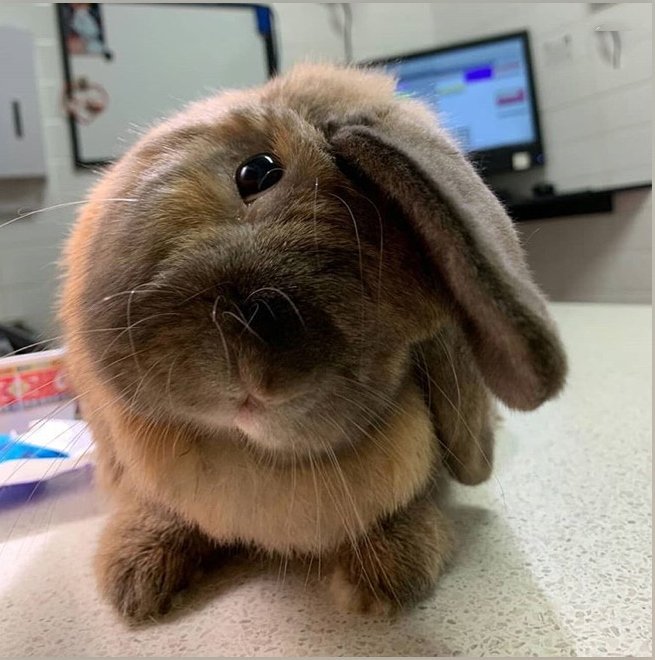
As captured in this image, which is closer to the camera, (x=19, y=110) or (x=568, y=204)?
(x=19, y=110)

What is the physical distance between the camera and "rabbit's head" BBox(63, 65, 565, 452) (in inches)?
14.1

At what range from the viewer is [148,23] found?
2.17 m

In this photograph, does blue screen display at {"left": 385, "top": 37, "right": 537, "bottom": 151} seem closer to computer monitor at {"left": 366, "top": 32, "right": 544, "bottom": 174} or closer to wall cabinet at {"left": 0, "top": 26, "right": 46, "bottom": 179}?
computer monitor at {"left": 366, "top": 32, "right": 544, "bottom": 174}

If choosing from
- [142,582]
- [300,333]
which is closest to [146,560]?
[142,582]

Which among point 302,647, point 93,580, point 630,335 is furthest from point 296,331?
point 630,335

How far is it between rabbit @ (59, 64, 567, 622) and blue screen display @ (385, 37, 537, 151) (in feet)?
6.46

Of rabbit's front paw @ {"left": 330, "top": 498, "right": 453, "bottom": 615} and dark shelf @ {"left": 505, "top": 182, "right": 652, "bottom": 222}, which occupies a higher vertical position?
dark shelf @ {"left": 505, "top": 182, "right": 652, "bottom": 222}

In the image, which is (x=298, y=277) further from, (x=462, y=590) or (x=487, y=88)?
(x=487, y=88)

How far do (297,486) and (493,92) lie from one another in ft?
7.22

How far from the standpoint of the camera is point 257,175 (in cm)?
44

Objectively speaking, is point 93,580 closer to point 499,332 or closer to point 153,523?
point 153,523

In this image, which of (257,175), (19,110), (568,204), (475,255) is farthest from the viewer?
(568,204)

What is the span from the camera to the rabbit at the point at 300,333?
0.37 m

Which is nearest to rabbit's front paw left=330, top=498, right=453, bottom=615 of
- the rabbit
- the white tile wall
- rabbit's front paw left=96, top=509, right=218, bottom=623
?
the rabbit
